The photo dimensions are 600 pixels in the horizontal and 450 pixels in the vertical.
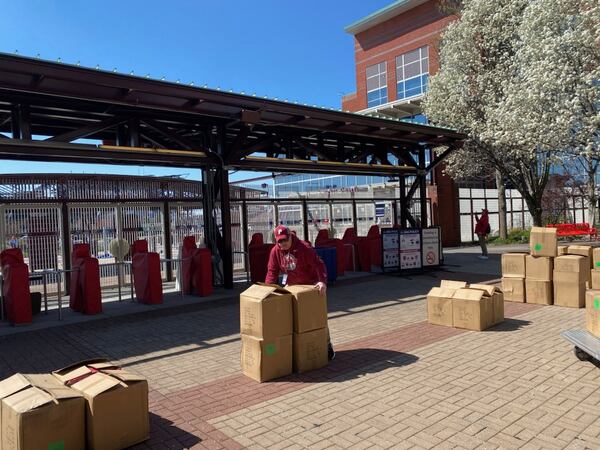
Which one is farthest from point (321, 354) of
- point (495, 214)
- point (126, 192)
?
point (495, 214)

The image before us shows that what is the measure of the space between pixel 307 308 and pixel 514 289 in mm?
5432

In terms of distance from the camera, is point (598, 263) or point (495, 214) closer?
point (598, 263)

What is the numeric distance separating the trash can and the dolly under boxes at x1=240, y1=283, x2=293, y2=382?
694cm

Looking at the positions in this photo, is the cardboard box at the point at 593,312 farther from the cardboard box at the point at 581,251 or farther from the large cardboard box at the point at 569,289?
the cardboard box at the point at 581,251

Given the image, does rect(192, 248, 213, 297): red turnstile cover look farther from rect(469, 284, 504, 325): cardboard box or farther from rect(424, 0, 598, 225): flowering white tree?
rect(424, 0, 598, 225): flowering white tree

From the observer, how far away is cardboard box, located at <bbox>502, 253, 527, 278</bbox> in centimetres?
898

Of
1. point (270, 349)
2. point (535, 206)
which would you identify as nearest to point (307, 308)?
point (270, 349)

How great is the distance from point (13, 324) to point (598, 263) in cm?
A: 1034

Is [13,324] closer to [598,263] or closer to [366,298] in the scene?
[366,298]

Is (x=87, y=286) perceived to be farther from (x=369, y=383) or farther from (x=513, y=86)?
(x=513, y=86)

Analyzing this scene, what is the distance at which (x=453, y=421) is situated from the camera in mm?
4051

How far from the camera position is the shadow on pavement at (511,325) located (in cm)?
711

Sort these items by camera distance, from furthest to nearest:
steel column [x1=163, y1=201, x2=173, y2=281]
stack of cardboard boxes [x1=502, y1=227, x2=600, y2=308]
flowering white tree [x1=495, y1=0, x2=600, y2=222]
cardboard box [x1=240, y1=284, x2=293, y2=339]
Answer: steel column [x1=163, y1=201, x2=173, y2=281], flowering white tree [x1=495, y1=0, x2=600, y2=222], stack of cardboard boxes [x1=502, y1=227, x2=600, y2=308], cardboard box [x1=240, y1=284, x2=293, y2=339]

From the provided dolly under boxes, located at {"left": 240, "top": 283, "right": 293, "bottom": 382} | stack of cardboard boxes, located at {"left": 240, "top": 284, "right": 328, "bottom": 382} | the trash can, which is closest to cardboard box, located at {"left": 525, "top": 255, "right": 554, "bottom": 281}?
the trash can
